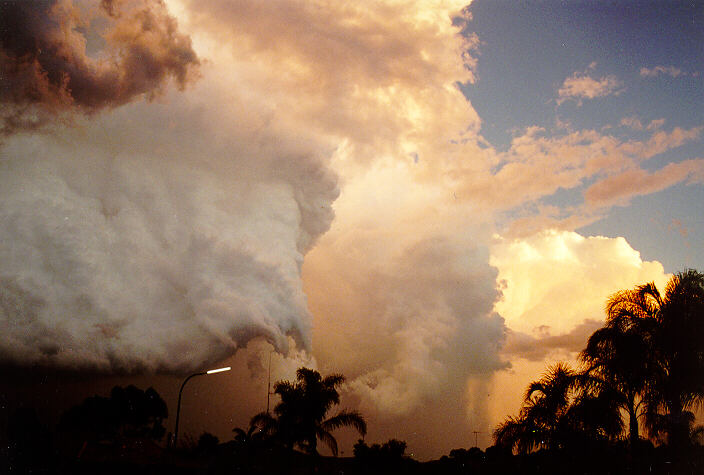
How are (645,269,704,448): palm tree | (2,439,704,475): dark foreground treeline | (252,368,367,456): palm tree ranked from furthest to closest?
1. (252,368,367,456): palm tree
2. (2,439,704,475): dark foreground treeline
3. (645,269,704,448): palm tree

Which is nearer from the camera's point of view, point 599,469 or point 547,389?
point 599,469

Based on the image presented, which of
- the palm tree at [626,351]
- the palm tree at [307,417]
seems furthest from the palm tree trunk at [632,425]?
the palm tree at [307,417]

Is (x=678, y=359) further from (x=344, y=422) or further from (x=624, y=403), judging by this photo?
(x=344, y=422)

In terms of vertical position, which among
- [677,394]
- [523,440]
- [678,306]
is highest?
[678,306]

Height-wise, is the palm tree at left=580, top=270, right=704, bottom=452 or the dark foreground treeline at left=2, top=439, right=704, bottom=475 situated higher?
the palm tree at left=580, top=270, right=704, bottom=452

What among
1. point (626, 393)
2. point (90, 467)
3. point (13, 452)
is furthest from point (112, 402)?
point (626, 393)

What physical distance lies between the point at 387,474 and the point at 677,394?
28.9 meters

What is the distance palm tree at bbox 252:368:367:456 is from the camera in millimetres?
42625

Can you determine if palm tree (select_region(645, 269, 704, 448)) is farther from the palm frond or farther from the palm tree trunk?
the palm frond

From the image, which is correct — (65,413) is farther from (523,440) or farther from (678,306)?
(678,306)

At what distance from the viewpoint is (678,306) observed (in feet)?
61.8

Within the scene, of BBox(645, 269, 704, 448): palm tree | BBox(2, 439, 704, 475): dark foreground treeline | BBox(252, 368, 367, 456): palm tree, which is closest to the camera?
BBox(645, 269, 704, 448): palm tree

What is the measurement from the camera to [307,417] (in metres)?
42.7

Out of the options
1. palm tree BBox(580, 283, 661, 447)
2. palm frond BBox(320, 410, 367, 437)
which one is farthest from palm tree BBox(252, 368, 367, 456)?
palm tree BBox(580, 283, 661, 447)
